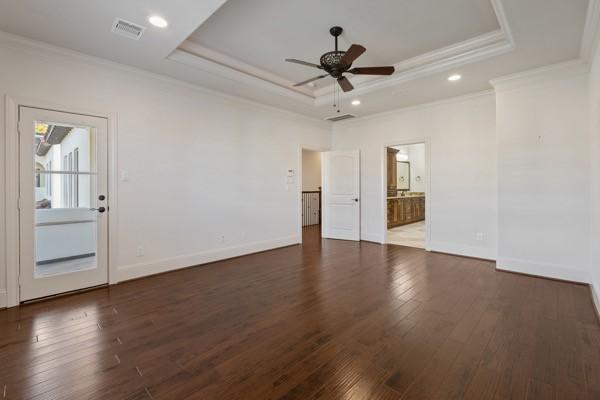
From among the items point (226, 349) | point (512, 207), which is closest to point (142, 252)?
point (226, 349)

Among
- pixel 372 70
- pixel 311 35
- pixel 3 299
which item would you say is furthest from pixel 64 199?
pixel 372 70

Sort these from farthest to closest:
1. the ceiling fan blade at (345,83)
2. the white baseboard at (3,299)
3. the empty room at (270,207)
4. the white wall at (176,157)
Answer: the ceiling fan blade at (345,83) < the white wall at (176,157) < the white baseboard at (3,299) < the empty room at (270,207)

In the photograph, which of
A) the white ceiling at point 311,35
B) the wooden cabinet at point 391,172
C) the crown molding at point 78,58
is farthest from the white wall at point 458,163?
the crown molding at point 78,58

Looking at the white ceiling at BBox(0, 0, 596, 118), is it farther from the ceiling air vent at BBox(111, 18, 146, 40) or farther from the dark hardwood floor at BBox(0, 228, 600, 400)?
the dark hardwood floor at BBox(0, 228, 600, 400)

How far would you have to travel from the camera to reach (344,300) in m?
3.12

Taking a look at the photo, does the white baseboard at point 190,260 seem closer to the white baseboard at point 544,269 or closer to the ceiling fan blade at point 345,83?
the ceiling fan blade at point 345,83

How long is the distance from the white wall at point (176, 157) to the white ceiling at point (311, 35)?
30 cm

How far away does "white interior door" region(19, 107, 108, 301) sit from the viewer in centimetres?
311

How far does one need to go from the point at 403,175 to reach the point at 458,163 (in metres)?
5.73

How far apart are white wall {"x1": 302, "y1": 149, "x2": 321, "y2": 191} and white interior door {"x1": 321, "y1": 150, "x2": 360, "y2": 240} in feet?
8.53

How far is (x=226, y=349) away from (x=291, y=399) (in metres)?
0.75

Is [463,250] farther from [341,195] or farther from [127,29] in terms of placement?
[127,29]

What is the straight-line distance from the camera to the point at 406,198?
8.97 m

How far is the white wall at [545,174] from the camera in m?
3.65
